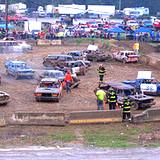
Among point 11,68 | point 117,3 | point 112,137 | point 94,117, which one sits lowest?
point 11,68

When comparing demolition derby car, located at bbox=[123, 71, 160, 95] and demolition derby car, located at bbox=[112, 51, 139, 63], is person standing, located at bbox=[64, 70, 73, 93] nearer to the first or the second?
demolition derby car, located at bbox=[123, 71, 160, 95]

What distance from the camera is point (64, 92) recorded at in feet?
107

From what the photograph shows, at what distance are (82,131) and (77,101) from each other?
309 inches

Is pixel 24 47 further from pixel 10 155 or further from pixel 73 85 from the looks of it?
pixel 10 155

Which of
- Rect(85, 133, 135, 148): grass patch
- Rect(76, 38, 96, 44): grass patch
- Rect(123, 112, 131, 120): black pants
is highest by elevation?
Rect(123, 112, 131, 120): black pants

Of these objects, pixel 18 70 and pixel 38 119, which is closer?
pixel 38 119

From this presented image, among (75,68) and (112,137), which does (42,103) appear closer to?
(112,137)

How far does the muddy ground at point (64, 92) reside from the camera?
28297mm

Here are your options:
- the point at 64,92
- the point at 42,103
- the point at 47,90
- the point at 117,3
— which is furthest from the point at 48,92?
the point at 117,3

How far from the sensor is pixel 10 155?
1812cm

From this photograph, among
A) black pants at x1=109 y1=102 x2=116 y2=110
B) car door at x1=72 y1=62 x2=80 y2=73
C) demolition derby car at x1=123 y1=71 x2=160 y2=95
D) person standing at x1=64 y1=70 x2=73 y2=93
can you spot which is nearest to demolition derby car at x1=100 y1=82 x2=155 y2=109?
black pants at x1=109 y1=102 x2=116 y2=110

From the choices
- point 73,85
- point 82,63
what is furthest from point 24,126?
point 82,63

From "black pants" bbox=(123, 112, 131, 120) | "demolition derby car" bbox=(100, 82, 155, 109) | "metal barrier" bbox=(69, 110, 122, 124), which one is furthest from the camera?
"demolition derby car" bbox=(100, 82, 155, 109)

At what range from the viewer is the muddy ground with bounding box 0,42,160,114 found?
1114 inches
